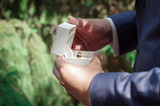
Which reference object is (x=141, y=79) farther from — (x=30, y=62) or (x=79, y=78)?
(x=30, y=62)

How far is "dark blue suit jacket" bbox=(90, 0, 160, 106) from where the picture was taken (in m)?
0.61

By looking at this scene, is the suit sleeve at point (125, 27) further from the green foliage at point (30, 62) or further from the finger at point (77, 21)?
the green foliage at point (30, 62)

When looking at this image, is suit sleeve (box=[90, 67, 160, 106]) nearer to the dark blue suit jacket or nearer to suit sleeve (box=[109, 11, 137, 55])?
the dark blue suit jacket

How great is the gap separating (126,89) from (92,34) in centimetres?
64

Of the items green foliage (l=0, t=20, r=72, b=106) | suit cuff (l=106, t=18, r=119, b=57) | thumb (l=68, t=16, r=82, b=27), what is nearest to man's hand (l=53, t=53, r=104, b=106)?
thumb (l=68, t=16, r=82, b=27)

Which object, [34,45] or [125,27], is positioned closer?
[125,27]

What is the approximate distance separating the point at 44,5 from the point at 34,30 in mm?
430

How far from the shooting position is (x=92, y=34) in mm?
1227

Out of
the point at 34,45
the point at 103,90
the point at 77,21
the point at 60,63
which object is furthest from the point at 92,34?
the point at 34,45

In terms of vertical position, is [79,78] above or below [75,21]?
below

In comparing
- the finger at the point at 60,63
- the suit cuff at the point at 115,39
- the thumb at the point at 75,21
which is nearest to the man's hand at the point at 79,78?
the finger at the point at 60,63

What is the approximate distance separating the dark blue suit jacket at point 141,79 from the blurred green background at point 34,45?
2.44 feet

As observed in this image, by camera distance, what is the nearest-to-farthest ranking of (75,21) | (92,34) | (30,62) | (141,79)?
(141,79)
(75,21)
(92,34)
(30,62)

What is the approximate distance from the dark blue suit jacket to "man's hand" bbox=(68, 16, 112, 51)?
33 cm
